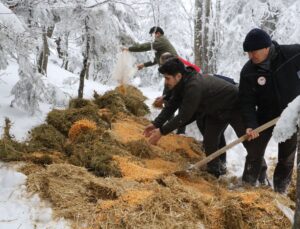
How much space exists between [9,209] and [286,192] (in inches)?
130

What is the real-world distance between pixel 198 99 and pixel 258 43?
3.26 ft

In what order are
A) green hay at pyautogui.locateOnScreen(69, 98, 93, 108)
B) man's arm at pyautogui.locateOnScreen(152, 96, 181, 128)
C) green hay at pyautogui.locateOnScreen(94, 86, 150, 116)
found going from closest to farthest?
man's arm at pyautogui.locateOnScreen(152, 96, 181, 128) < green hay at pyautogui.locateOnScreen(69, 98, 93, 108) < green hay at pyautogui.locateOnScreen(94, 86, 150, 116)

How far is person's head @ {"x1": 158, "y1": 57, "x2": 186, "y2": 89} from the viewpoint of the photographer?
185 inches

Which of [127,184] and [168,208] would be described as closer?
[168,208]

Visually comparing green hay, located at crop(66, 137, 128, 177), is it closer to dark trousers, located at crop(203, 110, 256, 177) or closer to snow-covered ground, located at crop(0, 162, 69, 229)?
snow-covered ground, located at crop(0, 162, 69, 229)

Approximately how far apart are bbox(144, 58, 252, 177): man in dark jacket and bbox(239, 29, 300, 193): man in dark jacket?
0.32 metres

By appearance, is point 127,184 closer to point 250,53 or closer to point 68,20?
point 250,53

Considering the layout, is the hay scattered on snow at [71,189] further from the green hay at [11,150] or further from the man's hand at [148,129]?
the man's hand at [148,129]

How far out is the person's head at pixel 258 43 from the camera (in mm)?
4230

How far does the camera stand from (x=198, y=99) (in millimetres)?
4730

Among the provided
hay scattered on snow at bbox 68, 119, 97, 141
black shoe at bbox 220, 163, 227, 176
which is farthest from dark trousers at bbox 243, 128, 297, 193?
hay scattered on snow at bbox 68, 119, 97, 141

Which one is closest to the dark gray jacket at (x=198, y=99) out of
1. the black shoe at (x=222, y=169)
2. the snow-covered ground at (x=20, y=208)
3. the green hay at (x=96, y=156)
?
the green hay at (x=96, y=156)

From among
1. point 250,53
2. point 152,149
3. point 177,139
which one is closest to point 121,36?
point 177,139

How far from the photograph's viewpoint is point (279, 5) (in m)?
12.9
